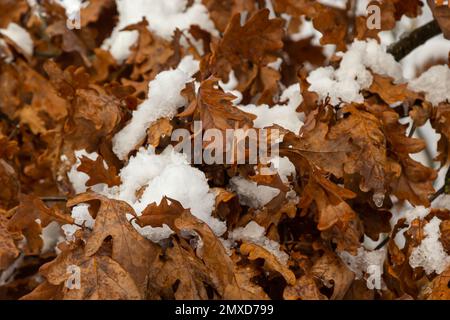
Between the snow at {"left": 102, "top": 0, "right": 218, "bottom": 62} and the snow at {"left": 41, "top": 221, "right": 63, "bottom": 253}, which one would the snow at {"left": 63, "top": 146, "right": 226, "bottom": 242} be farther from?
the snow at {"left": 102, "top": 0, "right": 218, "bottom": 62}

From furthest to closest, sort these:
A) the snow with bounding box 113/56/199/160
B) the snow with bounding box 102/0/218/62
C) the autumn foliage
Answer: the snow with bounding box 102/0/218/62
the snow with bounding box 113/56/199/160
the autumn foliage

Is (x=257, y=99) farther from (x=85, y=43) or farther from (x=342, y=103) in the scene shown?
(x=85, y=43)

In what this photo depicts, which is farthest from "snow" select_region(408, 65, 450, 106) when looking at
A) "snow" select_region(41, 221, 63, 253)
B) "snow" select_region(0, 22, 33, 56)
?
"snow" select_region(0, 22, 33, 56)

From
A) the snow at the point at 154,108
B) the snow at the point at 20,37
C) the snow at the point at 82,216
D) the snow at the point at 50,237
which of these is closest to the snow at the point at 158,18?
the snow at the point at 20,37

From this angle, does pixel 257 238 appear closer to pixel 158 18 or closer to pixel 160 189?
pixel 160 189

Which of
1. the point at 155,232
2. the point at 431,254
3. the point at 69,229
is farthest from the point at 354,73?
the point at 69,229
